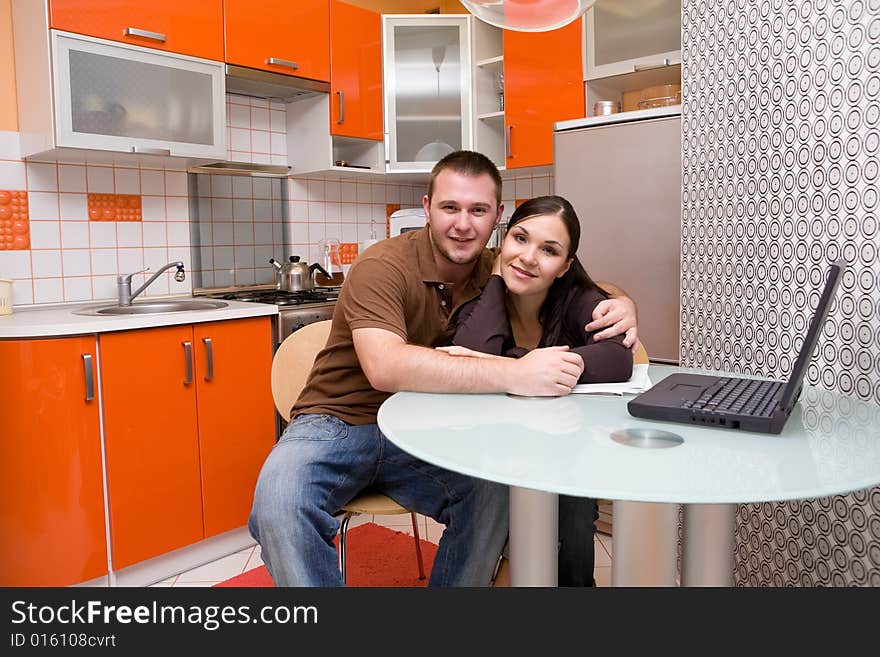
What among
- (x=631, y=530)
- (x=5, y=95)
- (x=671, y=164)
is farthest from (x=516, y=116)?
(x=631, y=530)

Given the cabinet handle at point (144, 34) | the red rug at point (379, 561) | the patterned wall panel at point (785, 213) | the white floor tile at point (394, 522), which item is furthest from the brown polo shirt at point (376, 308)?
the cabinet handle at point (144, 34)

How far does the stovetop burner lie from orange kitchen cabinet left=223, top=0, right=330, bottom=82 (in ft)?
3.27

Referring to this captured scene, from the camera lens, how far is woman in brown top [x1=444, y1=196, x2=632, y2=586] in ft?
5.02

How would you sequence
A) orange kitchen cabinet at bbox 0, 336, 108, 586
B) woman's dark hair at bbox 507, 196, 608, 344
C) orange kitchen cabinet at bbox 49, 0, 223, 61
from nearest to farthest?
woman's dark hair at bbox 507, 196, 608, 344 → orange kitchen cabinet at bbox 0, 336, 108, 586 → orange kitchen cabinet at bbox 49, 0, 223, 61

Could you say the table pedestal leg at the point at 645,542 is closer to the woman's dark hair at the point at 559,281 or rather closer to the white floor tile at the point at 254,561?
the woman's dark hair at the point at 559,281

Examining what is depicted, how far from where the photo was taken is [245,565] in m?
2.70

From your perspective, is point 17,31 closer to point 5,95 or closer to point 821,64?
point 5,95

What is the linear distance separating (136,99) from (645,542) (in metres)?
2.48

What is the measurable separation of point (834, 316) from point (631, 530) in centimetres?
82

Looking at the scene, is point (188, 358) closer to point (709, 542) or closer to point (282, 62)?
point (282, 62)

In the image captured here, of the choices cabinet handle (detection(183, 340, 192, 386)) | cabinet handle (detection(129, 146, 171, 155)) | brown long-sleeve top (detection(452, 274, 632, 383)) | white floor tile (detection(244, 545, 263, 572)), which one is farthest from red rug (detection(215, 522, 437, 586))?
cabinet handle (detection(129, 146, 171, 155))

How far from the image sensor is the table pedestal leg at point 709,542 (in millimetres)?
1155

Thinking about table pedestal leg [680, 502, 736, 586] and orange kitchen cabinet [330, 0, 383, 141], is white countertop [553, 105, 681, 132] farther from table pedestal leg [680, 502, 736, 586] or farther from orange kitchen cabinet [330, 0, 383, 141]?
table pedestal leg [680, 502, 736, 586]

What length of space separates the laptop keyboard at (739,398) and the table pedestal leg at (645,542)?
0.61 ft
